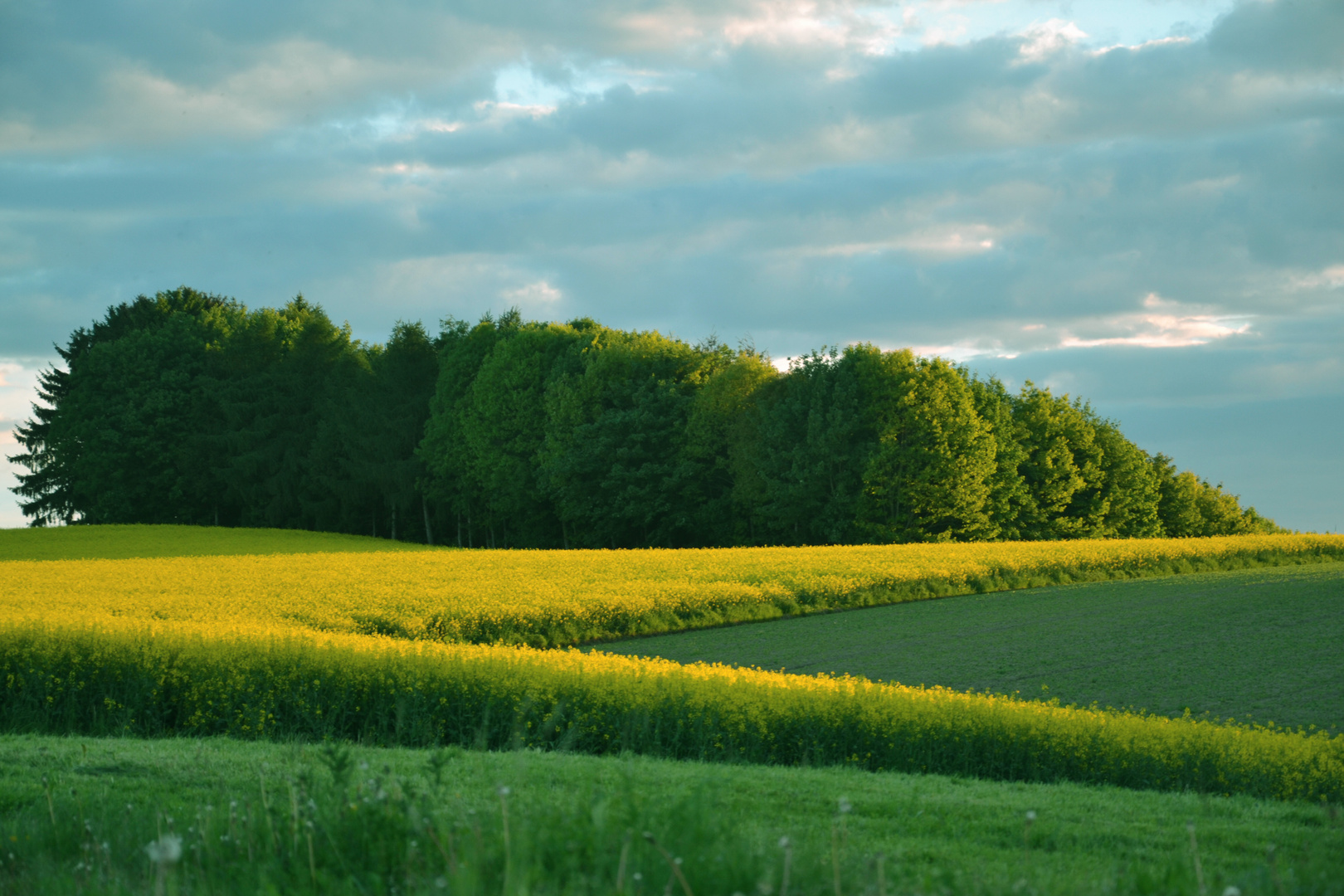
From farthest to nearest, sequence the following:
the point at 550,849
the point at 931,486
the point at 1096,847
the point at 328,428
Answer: the point at 328,428, the point at 931,486, the point at 1096,847, the point at 550,849

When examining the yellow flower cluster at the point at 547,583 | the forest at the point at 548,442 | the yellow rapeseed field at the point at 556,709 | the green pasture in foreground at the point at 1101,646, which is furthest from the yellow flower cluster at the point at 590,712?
the forest at the point at 548,442

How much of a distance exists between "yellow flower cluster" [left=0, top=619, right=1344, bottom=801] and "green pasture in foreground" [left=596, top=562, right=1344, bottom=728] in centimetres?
426

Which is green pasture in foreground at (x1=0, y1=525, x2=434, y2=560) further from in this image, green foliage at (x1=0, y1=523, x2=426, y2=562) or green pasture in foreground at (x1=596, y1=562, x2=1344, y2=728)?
green pasture in foreground at (x1=596, y1=562, x2=1344, y2=728)

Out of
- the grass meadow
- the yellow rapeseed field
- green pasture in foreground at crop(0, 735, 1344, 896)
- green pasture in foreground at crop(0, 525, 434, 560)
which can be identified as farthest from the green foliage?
green pasture in foreground at crop(0, 735, 1344, 896)

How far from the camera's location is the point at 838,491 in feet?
158

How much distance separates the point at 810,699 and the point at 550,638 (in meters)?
10.9

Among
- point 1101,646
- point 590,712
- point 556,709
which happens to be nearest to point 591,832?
point 556,709

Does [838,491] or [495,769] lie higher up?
[838,491]

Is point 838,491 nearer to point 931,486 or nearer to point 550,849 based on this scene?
point 931,486

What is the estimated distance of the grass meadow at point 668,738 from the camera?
4.34 m

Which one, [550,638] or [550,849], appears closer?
[550,849]

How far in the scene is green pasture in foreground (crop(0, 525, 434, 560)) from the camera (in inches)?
1641

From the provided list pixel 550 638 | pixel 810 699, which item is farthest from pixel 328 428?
pixel 810 699

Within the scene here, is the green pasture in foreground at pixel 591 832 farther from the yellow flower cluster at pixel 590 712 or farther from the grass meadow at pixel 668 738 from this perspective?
the yellow flower cluster at pixel 590 712
